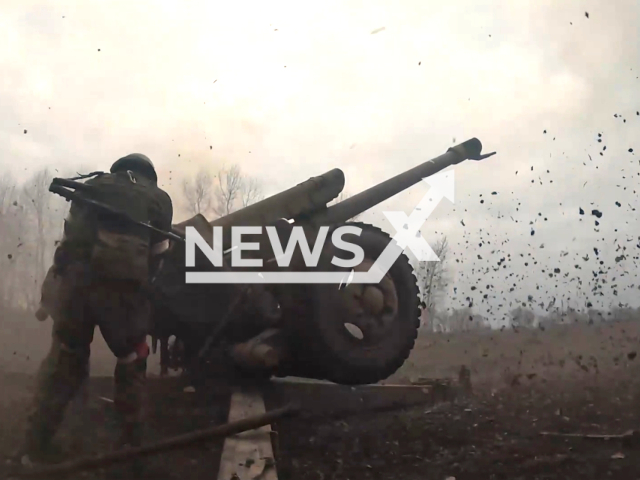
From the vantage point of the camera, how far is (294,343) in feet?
12.3

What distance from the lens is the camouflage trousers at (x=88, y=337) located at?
3189 mm

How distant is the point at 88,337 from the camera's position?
129 inches

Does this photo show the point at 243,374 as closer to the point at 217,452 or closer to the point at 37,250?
the point at 217,452

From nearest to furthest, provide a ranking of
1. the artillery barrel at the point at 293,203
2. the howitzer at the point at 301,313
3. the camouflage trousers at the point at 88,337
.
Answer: the camouflage trousers at the point at 88,337
the howitzer at the point at 301,313
the artillery barrel at the point at 293,203

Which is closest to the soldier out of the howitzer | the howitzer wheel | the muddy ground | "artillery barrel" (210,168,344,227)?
the muddy ground

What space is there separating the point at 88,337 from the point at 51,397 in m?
0.35

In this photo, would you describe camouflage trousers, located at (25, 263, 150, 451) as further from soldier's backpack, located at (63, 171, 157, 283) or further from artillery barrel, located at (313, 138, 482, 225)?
artillery barrel, located at (313, 138, 482, 225)

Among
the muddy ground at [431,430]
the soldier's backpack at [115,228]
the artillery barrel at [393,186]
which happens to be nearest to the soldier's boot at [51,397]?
the muddy ground at [431,430]

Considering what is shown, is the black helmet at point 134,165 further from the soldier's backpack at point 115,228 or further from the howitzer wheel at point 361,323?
the howitzer wheel at point 361,323

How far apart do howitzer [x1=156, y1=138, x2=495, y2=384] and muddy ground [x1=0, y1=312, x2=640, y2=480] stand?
38cm

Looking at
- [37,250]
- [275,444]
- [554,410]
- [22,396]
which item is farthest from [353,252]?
[37,250]

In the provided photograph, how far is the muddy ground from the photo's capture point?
114 inches

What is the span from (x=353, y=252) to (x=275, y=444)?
1.31 metres

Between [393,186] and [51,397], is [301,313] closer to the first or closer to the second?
[51,397]
